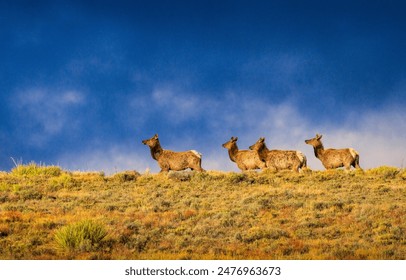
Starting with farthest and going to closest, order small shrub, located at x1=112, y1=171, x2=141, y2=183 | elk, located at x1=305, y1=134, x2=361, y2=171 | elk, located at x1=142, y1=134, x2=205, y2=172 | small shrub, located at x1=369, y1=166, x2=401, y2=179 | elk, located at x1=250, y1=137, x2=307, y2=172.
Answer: small shrub, located at x1=369, y1=166, x2=401, y2=179 < elk, located at x1=305, y1=134, x2=361, y2=171 < elk, located at x1=142, y1=134, x2=205, y2=172 < elk, located at x1=250, y1=137, x2=307, y2=172 < small shrub, located at x1=112, y1=171, x2=141, y2=183

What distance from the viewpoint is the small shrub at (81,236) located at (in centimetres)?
1502

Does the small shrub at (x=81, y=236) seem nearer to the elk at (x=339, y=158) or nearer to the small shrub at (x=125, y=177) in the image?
the small shrub at (x=125, y=177)

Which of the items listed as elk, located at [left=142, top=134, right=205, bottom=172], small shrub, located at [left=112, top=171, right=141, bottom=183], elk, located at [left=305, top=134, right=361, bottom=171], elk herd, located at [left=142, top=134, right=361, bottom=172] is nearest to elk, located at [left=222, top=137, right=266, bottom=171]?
elk herd, located at [left=142, top=134, right=361, bottom=172]

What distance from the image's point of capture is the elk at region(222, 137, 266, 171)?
3128cm

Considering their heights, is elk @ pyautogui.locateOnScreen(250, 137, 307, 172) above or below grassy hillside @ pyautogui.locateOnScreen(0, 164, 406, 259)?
above

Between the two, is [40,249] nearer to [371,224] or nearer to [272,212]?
[272,212]

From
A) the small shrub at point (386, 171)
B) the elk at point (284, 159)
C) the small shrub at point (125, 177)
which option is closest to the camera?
the small shrub at point (125, 177)

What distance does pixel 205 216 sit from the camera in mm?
19656

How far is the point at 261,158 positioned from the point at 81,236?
1721 cm

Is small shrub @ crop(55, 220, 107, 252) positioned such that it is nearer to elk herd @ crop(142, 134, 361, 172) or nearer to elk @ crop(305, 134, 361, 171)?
elk herd @ crop(142, 134, 361, 172)

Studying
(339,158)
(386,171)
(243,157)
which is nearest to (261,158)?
(243,157)

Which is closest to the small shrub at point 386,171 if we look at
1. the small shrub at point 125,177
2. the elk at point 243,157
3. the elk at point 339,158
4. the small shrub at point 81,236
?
the elk at point 339,158

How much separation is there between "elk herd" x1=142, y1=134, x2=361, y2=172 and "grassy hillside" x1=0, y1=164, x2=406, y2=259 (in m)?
0.60

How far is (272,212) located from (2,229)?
30.3 feet
